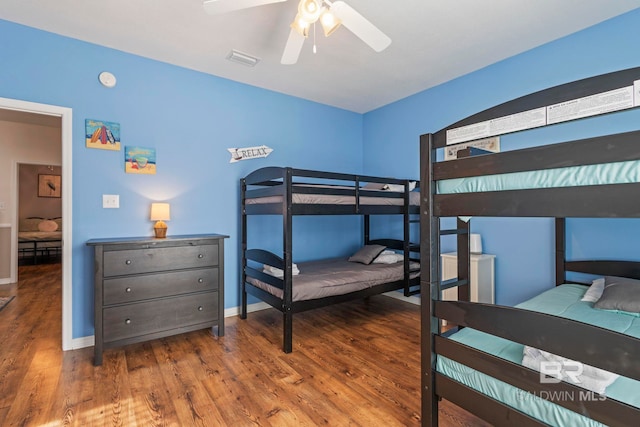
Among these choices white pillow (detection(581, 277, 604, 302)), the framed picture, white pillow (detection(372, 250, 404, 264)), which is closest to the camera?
white pillow (detection(581, 277, 604, 302))

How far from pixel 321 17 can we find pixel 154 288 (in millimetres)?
2363

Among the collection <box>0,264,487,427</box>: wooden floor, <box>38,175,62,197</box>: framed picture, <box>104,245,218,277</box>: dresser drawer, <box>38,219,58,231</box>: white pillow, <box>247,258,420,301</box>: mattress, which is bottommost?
<box>0,264,487,427</box>: wooden floor

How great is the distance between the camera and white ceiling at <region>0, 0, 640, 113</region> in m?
2.21

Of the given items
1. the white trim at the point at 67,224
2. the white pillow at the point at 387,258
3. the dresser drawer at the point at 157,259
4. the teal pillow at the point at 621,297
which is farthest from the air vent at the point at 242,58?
the teal pillow at the point at 621,297

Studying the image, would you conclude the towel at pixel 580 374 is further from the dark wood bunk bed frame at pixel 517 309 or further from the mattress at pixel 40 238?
the mattress at pixel 40 238

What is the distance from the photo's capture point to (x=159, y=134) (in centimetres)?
300

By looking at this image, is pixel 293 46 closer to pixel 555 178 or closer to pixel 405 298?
pixel 555 178

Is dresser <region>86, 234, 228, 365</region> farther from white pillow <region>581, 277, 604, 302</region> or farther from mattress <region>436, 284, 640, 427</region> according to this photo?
white pillow <region>581, 277, 604, 302</region>

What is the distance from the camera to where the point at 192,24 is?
2.40 m

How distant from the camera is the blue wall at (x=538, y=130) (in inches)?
93.8

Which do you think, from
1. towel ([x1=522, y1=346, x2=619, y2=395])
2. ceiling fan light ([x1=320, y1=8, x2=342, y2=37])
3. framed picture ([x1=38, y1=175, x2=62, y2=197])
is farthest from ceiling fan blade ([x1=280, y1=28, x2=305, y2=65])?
framed picture ([x1=38, y1=175, x2=62, y2=197])

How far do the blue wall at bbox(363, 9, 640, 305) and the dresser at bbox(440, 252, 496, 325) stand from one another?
0.12 meters

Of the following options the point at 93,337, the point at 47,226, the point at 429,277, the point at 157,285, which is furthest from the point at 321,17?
the point at 47,226

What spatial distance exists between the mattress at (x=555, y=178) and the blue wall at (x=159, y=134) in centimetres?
263
